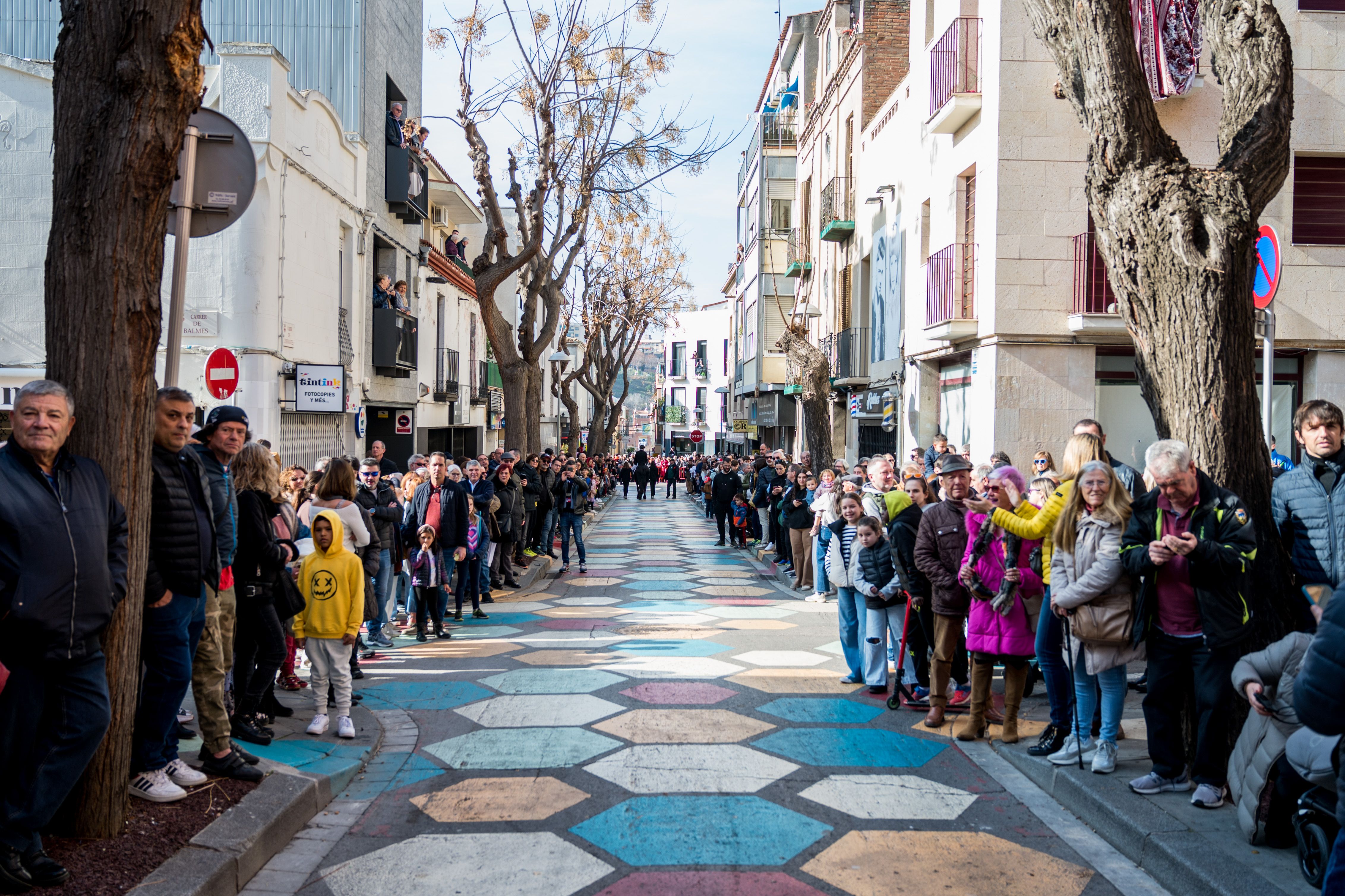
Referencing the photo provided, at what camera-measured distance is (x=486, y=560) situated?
13742 millimetres

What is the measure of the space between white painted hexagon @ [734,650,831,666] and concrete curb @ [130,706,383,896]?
4521 millimetres

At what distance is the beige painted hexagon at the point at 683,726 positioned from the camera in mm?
6980

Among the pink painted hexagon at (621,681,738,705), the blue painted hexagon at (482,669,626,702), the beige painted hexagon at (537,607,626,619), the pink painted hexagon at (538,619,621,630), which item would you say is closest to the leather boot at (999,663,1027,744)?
the pink painted hexagon at (621,681,738,705)

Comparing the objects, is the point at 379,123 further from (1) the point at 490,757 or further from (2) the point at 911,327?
Answer: (1) the point at 490,757

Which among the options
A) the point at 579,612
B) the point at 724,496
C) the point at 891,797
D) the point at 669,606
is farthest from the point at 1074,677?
the point at 724,496

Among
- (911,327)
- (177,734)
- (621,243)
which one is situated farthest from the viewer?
(621,243)

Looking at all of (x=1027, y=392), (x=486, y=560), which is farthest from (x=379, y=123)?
(x=1027, y=392)

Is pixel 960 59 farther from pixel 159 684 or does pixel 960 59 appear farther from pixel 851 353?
pixel 159 684

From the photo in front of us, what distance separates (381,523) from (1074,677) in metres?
6.42

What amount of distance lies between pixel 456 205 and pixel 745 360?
1741 centimetres

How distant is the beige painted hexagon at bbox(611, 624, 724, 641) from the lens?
1126 cm

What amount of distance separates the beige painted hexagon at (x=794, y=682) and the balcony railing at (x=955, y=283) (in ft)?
27.2

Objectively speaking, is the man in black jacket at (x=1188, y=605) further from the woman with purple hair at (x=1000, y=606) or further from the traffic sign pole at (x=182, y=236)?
the traffic sign pole at (x=182, y=236)

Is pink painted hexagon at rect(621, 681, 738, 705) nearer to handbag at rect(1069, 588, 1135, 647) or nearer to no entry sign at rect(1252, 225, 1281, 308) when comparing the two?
handbag at rect(1069, 588, 1135, 647)
